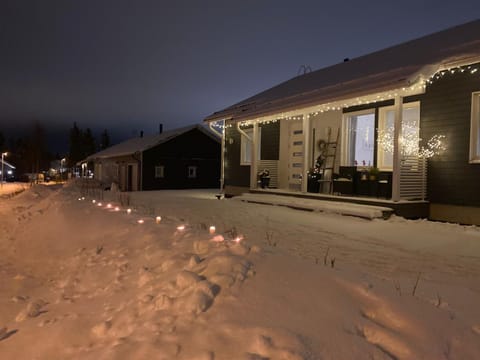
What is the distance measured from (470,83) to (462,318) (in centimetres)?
674

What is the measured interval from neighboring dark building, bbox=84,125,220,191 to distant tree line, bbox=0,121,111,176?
26831 mm

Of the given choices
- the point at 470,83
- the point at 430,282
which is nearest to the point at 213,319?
the point at 430,282

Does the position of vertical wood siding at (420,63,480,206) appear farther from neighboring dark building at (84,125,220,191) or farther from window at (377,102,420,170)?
neighboring dark building at (84,125,220,191)

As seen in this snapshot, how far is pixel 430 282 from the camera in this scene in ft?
13.4

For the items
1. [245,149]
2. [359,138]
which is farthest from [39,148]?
[359,138]

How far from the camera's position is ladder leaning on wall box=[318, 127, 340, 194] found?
39.2 ft

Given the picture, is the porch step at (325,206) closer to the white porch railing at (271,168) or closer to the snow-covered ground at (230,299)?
the white porch railing at (271,168)

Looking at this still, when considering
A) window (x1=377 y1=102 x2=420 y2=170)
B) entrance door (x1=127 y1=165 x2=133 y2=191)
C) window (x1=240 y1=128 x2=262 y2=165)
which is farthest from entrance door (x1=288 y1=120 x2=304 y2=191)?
entrance door (x1=127 y1=165 x2=133 y2=191)

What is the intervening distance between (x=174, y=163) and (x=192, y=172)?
4.84 ft

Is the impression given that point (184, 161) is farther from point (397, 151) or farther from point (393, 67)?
point (397, 151)

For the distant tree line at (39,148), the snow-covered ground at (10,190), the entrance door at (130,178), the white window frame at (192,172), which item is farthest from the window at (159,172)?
the distant tree line at (39,148)

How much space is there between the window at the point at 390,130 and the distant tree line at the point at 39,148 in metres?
47.3

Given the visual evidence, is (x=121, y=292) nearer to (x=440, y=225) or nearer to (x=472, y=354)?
(x=472, y=354)

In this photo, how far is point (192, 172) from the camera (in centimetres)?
2548
